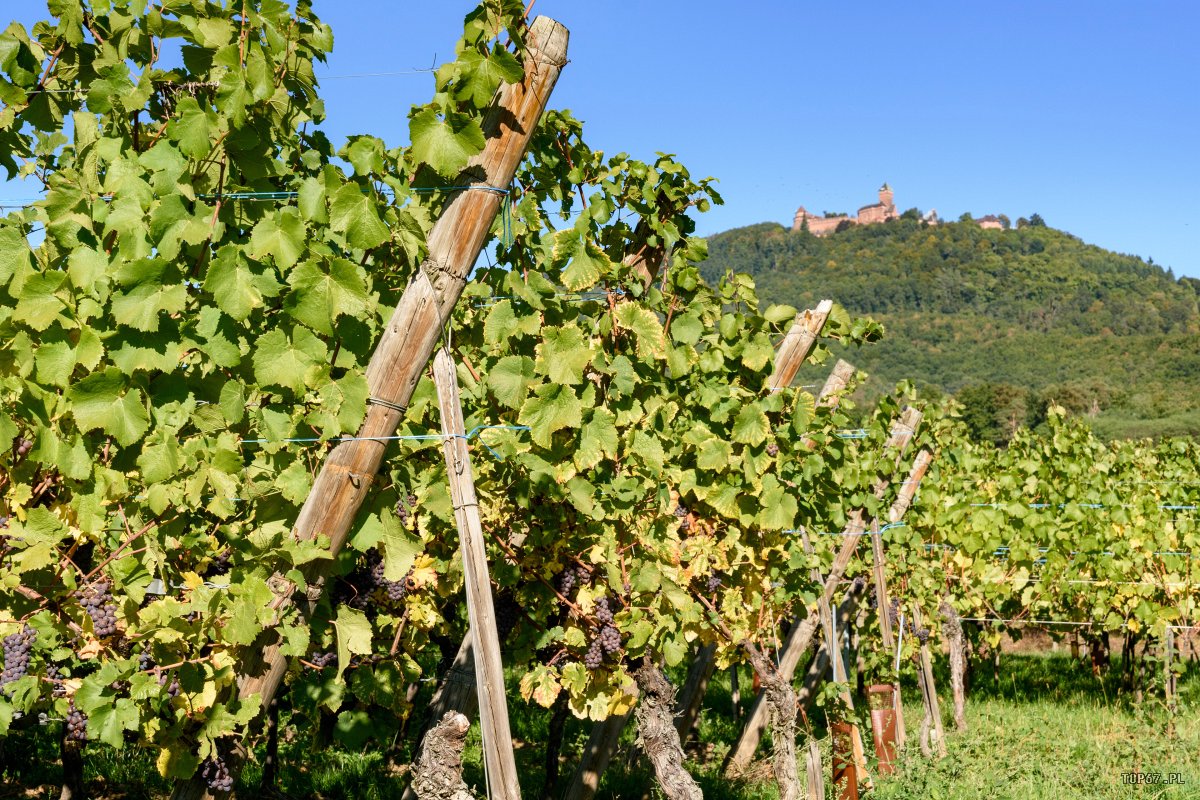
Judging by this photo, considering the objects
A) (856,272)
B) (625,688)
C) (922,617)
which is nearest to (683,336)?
(625,688)

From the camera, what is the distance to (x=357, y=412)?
2271 millimetres

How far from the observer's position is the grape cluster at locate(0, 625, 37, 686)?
2.74 meters

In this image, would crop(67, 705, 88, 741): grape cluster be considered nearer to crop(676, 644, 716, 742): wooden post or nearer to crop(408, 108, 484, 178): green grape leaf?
crop(408, 108, 484, 178): green grape leaf

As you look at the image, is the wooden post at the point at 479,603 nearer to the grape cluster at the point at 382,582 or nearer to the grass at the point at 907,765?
the grape cluster at the point at 382,582

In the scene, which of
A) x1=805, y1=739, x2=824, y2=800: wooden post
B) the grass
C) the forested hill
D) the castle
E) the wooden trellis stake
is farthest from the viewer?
the castle

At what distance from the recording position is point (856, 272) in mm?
94562

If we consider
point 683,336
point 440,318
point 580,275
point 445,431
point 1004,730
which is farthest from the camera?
point 1004,730

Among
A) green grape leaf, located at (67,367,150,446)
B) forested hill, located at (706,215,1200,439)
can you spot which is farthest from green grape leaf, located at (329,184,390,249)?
forested hill, located at (706,215,1200,439)

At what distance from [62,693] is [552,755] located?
9.29 ft

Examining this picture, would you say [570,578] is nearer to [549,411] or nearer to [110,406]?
[549,411]

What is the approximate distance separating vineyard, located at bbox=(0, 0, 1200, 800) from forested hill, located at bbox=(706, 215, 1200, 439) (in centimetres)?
5152

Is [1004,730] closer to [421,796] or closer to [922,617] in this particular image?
[922,617]

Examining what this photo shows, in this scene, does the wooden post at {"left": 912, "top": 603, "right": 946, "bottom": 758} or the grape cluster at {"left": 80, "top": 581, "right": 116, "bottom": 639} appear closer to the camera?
the grape cluster at {"left": 80, "top": 581, "right": 116, "bottom": 639}

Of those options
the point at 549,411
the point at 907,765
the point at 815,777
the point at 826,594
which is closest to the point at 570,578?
the point at 549,411
